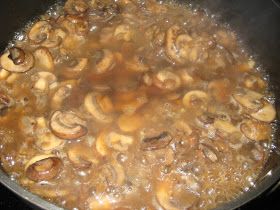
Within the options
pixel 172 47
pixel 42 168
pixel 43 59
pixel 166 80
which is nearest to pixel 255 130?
pixel 166 80

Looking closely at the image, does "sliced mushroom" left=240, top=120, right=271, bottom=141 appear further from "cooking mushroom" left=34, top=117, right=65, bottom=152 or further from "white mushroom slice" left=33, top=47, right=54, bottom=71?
"white mushroom slice" left=33, top=47, right=54, bottom=71

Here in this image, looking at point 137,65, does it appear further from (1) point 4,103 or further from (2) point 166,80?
(1) point 4,103

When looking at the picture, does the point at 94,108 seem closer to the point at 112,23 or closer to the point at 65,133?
the point at 65,133

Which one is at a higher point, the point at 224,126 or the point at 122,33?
the point at 122,33

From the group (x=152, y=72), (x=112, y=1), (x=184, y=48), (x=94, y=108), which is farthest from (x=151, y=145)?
(x=112, y=1)

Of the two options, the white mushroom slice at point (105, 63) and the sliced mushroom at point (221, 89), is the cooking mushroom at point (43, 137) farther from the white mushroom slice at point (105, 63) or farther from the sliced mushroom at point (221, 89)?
the sliced mushroom at point (221, 89)

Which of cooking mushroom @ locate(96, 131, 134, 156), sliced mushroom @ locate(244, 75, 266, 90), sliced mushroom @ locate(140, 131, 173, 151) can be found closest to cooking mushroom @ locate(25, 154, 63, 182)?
cooking mushroom @ locate(96, 131, 134, 156)
